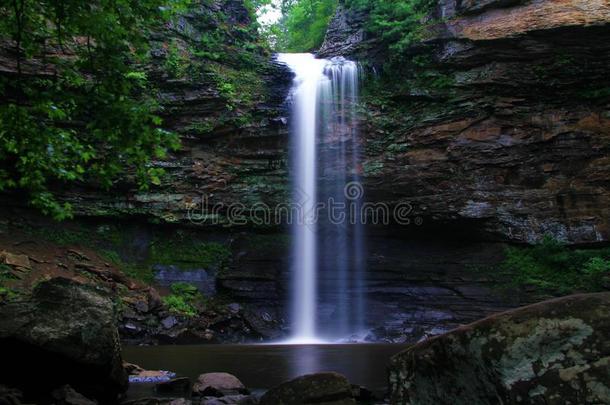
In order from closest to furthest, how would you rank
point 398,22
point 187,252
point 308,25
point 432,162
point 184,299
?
point 184,299
point 432,162
point 398,22
point 187,252
point 308,25

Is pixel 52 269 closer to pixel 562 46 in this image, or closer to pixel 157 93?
pixel 157 93

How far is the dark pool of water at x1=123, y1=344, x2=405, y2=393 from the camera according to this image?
27.8 ft

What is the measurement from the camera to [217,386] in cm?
698

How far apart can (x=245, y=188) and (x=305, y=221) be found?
8.87 feet

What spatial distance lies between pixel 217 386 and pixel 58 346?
2181 millimetres

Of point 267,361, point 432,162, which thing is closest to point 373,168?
point 432,162

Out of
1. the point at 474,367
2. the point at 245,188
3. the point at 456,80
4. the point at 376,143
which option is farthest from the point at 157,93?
the point at 474,367

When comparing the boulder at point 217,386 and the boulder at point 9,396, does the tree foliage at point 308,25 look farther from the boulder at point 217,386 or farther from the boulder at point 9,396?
the boulder at point 9,396

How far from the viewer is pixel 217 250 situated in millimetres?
19125

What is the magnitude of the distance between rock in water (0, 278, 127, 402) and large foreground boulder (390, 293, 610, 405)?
4.91m

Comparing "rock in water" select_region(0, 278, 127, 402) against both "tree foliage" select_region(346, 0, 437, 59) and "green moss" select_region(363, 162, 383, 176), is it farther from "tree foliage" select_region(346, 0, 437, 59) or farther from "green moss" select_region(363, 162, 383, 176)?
"tree foliage" select_region(346, 0, 437, 59)

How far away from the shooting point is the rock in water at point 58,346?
20.3 feet

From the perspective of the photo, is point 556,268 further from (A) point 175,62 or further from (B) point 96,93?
(B) point 96,93

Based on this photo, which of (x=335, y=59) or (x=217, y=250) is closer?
(x=217, y=250)
